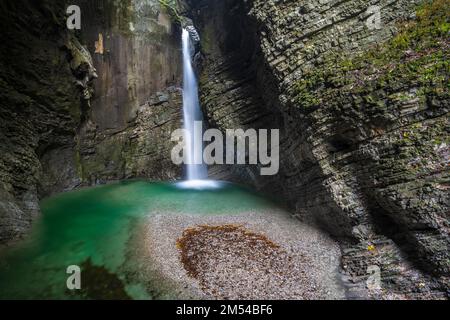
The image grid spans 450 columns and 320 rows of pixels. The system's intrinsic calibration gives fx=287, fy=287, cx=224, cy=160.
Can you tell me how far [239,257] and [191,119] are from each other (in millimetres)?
19757

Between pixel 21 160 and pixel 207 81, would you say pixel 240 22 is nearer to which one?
pixel 207 81

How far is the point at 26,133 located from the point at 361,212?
2201 cm

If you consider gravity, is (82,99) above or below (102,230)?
above

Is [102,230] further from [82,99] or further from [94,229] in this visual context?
[82,99]

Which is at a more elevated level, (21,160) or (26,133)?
(26,133)

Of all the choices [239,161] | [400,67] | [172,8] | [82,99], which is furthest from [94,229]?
[172,8]

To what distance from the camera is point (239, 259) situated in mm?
13562

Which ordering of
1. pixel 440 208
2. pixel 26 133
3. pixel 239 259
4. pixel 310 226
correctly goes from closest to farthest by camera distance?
pixel 440 208, pixel 239 259, pixel 310 226, pixel 26 133

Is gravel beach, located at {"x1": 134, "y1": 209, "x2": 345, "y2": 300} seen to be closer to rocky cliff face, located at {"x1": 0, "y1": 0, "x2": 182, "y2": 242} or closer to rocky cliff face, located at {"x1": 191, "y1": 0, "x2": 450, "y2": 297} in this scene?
rocky cliff face, located at {"x1": 191, "y1": 0, "x2": 450, "y2": 297}

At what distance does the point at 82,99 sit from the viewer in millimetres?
26281

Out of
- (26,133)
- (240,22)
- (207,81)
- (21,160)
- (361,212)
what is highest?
(240,22)

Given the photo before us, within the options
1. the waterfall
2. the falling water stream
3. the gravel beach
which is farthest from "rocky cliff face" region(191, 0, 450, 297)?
the waterfall

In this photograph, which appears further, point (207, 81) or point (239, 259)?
point (207, 81)
